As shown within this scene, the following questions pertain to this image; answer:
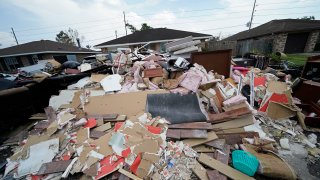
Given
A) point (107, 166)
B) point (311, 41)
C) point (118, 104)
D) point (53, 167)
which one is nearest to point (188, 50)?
point (118, 104)

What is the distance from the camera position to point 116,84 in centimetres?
412

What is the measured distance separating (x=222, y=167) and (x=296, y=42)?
1667cm

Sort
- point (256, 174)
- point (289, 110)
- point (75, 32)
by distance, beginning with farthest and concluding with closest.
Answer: point (75, 32)
point (289, 110)
point (256, 174)

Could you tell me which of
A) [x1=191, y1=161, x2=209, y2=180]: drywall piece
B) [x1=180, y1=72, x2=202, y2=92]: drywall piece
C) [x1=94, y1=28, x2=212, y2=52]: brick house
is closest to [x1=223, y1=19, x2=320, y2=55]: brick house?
[x1=94, y1=28, x2=212, y2=52]: brick house

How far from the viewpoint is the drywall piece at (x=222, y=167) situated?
2164 millimetres

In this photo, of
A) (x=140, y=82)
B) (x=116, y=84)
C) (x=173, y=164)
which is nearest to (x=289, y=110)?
(x=173, y=164)

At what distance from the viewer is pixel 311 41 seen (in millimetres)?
14000

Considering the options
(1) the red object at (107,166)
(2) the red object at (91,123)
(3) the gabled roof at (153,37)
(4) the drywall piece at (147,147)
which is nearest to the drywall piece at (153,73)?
(2) the red object at (91,123)

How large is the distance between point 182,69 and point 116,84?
1744 mm

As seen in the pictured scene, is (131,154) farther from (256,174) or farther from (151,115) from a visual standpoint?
(256,174)

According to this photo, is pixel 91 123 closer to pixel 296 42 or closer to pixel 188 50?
pixel 188 50

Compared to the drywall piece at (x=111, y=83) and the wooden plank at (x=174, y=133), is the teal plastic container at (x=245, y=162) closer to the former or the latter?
the wooden plank at (x=174, y=133)

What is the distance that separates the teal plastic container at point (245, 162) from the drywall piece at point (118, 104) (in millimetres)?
1852

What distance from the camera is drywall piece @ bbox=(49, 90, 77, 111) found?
3.93 meters
